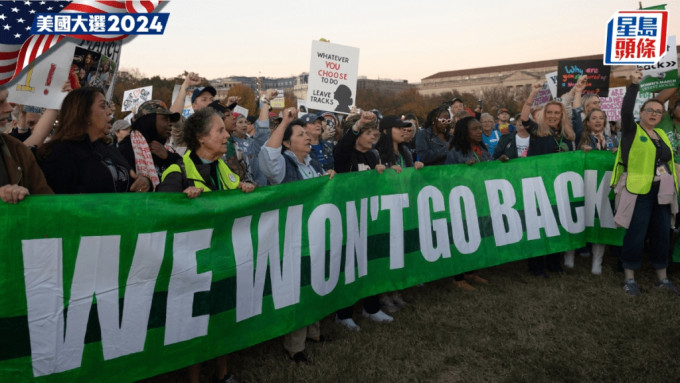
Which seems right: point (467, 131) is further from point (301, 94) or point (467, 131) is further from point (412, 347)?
point (301, 94)

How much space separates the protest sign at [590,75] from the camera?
9305mm

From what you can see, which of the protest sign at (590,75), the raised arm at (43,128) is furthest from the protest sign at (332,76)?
the protest sign at (590,75)

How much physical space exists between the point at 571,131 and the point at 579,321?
2637 mm

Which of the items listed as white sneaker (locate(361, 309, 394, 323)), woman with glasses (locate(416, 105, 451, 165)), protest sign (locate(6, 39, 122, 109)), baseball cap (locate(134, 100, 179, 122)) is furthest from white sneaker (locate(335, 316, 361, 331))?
protest sign (locate(6, 39, 122, 109))

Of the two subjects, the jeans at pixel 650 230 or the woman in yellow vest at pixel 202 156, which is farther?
the jeans at pixel 650 230

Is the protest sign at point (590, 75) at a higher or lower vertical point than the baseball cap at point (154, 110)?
higher

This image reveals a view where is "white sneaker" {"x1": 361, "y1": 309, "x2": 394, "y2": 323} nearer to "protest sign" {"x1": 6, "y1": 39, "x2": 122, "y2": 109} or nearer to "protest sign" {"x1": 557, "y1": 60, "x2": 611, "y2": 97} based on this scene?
"protest sign" {"x1": 6, "y1": 39, "x2": 122, "y2": 109}

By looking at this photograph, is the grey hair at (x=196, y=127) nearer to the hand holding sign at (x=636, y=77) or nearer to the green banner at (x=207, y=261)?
the green banner at (x=207, y=261)

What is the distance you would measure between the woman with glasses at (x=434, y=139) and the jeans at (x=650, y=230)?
2.08 m

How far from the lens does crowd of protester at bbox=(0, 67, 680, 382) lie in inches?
125

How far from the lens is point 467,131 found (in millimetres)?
5844

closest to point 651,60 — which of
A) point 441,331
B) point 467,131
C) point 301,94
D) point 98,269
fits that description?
point 467,131

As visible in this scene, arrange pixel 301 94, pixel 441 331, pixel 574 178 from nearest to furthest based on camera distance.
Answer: pixel 441 331 → pixel 574 178 → pixel 301 94

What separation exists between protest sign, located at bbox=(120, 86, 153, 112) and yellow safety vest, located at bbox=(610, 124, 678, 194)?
812 cm
